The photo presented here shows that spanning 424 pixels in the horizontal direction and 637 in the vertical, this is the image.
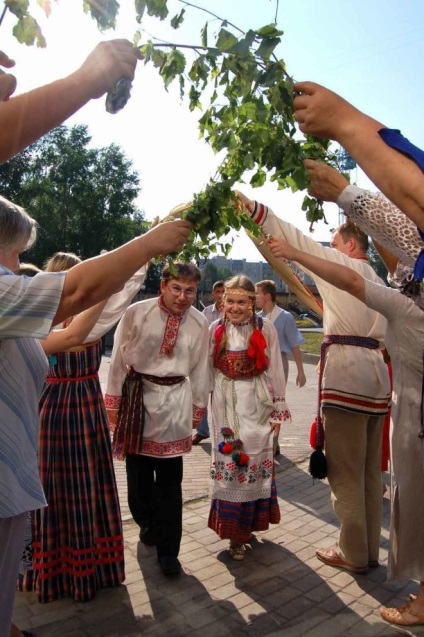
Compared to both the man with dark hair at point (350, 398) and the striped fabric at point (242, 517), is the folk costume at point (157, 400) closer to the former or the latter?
the striped fabric at point (242, 517)

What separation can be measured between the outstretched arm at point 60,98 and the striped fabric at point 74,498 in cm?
212

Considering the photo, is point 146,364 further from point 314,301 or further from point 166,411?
point 314,301

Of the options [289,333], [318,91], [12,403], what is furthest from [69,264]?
[289,333]

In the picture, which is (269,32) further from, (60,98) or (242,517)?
(242,517)

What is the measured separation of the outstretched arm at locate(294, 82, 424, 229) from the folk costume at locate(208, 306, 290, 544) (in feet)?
9.60

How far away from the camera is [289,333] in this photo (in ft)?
25.7

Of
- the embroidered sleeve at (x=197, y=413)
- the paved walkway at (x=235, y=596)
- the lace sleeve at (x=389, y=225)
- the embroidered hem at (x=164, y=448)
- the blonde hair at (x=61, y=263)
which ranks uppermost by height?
the blonde hair at (x=61, y=263)

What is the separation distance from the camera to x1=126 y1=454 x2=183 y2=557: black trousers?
13.3ft

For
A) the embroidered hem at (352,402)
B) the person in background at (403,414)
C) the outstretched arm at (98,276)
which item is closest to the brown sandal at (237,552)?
the person in background at (403,414)

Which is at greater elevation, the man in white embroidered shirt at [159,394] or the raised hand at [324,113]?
the raised hand at [324,113]

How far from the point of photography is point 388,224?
2195mm

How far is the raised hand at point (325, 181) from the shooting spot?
2.44m

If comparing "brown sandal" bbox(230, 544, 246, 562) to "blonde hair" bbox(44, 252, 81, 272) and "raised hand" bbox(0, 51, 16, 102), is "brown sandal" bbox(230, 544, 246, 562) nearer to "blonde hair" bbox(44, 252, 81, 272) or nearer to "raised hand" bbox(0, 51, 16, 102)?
"blonde hair" bbox(44, 252, 81, 272)

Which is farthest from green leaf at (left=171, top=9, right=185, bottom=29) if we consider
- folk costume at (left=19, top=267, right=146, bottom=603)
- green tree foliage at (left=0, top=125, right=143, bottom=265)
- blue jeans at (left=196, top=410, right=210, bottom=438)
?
green tree foliage at (left=0, top=125, right=143, bottom=265)
